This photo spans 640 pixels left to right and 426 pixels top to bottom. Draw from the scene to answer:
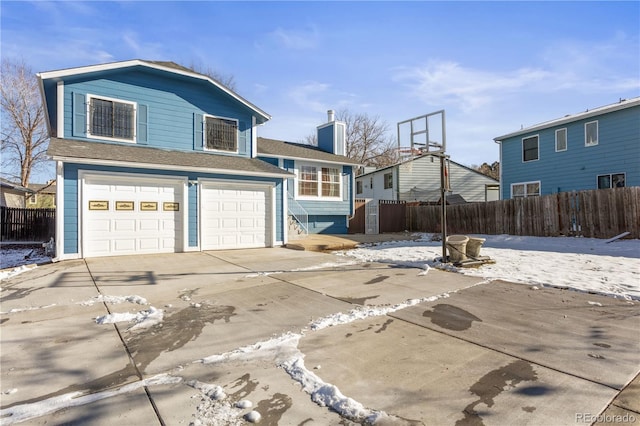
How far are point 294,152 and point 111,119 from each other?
7.70 meters

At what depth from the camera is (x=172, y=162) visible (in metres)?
10.7

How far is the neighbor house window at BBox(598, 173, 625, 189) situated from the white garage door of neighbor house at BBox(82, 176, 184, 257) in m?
18.1

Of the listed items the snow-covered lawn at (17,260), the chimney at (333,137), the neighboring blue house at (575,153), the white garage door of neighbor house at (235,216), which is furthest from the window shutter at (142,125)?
the neighboring blue house at (575,153)

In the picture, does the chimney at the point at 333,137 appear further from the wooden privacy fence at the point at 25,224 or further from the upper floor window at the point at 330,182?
the wooden privacy fence at the point at 25,224

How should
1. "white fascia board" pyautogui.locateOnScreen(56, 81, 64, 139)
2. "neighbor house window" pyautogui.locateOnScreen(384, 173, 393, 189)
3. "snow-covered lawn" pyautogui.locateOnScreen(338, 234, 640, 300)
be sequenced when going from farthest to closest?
1. "neighbor house window" pyautogui.locateOnScreen(384, 173, 393, 189)
2. "white fascia board" pyautogui.locateOnScreen(56, 81, 64, 139)
3. "snow-covered lawn" pyautogui.locateOnScreen(338, 234, 640, 300)

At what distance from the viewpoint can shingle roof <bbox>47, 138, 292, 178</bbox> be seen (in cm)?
941

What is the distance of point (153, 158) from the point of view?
34.7 ft

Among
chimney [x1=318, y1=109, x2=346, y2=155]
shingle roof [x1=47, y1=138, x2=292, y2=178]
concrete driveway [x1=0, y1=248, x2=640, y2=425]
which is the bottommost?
concrete driveway [x1=0, y1=248, x2=640, y2=425]

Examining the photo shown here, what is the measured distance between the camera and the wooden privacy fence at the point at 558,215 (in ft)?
38.2

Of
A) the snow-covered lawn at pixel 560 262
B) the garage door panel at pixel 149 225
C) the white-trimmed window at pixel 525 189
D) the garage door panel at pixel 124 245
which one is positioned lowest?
the snow-covered lawn at pixel 560 262

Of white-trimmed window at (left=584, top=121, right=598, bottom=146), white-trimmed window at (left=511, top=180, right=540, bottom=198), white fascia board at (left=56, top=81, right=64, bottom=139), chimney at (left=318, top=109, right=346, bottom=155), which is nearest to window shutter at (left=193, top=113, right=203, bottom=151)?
white fascia board at (left=56, top=81, right=64, bottom=139)

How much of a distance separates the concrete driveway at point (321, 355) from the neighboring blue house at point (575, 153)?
13.4 meters

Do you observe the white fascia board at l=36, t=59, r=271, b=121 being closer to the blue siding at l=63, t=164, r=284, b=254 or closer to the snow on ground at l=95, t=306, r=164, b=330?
the blue siding at l=63, t=164, r=284, b=254

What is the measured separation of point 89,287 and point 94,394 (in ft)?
14.4
